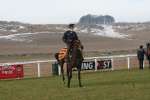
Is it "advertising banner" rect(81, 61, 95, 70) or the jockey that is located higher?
the jockey

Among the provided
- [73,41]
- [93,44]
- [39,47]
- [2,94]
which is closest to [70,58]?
[73,41]

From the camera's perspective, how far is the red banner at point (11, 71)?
3481 cm

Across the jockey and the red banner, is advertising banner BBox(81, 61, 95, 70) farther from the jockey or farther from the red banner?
the jockey

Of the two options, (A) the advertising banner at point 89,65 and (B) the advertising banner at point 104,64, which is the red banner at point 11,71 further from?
(B) the advertising banner at point 104,64

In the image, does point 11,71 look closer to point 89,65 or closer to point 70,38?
point 89,65

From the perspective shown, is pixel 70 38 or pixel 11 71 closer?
pixel 70 38

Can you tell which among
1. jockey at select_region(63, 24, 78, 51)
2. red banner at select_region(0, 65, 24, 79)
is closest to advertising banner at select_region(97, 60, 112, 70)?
red banner at select_region(0, 65, 24, 79)

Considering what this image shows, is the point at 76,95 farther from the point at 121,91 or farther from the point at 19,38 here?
the point at 19,38

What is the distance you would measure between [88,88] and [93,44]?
8124 cm

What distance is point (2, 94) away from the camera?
23.3 meters

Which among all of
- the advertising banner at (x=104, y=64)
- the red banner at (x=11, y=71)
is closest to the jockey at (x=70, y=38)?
the red banner at (x=11, y=71)

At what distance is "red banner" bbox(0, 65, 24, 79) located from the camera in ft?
114

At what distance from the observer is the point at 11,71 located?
35.2m

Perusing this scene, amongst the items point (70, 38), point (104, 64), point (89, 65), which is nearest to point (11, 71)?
point (89, 65)
